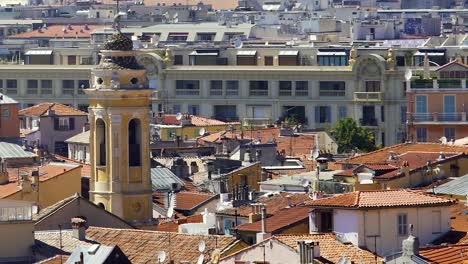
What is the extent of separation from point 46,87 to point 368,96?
1513 cm

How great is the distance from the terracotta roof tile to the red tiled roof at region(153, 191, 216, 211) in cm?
1668

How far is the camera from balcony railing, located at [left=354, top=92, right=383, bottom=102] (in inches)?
5079

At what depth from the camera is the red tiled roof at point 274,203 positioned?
2459 inches

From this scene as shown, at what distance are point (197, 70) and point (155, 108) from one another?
5.55 m

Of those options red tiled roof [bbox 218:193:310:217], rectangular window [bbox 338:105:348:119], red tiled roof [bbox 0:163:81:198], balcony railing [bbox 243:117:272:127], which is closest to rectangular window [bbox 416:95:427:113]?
red tiled roof [bbox 0:163:81:198]

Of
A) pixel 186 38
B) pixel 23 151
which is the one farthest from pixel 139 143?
pixel 186 38

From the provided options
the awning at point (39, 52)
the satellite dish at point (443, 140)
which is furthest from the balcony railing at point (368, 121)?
the satellite dish at point (443, 140)

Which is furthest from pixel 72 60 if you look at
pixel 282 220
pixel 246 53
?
pixel 282 220

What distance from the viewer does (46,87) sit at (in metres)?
136

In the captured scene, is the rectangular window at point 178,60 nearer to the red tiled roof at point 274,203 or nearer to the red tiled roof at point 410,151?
the red tiled roof at point 410,151

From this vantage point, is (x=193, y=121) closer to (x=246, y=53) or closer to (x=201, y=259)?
(x=246, y=53)

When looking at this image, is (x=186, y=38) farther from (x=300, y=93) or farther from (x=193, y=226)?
(x=193, y=226)

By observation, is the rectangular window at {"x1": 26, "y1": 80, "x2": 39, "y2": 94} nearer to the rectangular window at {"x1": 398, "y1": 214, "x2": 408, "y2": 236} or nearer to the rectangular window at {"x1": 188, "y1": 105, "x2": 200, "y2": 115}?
the rectangular window at {"x1": 188, "y1": 105, "x2": 200, "y2": 115}

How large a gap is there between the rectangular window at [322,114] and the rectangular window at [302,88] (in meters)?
1.67
